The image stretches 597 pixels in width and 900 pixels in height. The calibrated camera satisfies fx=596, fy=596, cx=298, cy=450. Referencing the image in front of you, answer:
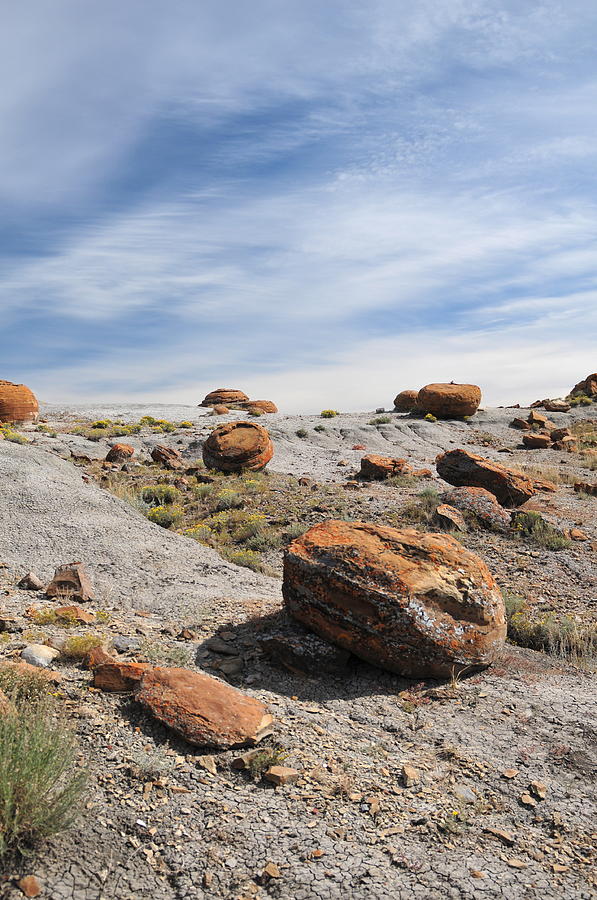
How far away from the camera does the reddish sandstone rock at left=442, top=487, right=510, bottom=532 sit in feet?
40.7

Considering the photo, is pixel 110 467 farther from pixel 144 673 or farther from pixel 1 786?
pixel 1 786

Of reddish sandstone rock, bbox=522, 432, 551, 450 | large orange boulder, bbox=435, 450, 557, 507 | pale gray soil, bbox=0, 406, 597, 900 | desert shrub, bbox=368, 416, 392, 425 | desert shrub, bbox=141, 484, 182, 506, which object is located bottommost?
pale gray soil, bbox=0, 406, 597, 900

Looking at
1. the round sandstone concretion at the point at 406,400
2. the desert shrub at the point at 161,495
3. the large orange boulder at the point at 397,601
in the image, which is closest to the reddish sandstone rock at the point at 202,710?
the large orange boulder at the point at 397,601

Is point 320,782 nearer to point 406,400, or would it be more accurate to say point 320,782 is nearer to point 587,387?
point 406,400

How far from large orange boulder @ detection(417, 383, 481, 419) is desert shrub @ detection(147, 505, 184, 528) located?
81.7 ft

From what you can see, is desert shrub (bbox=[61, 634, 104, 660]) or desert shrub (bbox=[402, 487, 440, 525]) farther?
desert shrub (bbox=[402, 487, 440, 525])

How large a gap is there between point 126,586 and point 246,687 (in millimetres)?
3025

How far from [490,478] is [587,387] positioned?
34280mm

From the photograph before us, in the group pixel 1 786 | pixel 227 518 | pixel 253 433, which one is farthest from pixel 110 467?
pixel 1 786

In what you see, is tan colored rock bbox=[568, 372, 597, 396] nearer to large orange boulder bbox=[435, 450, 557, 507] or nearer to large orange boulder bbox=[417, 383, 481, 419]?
large orange boulder bbox=[417, 383, 481, 419]

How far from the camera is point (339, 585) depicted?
6281mm

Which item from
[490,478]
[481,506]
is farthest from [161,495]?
[490,478]

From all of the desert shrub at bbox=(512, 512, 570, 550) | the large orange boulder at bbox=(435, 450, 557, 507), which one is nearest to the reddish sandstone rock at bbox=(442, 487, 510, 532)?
the desert shrub at bbox=(512, 512, 570, 550)

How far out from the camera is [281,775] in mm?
4285
